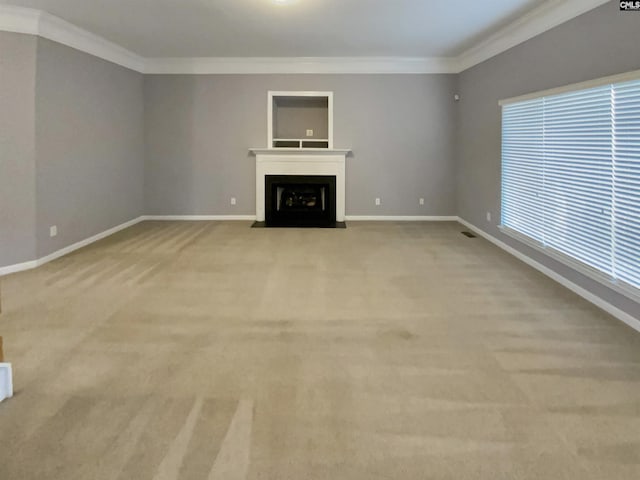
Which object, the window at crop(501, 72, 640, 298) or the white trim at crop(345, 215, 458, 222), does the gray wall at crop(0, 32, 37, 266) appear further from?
the window at crop(501, 72, 640, 298)

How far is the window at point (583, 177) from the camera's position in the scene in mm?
3299

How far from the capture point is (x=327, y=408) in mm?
2219

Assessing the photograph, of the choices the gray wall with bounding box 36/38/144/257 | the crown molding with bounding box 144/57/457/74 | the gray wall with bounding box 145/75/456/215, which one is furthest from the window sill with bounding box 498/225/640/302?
the gray wall with bounding box 36/38/144/257

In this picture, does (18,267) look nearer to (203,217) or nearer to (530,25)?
(203,217)

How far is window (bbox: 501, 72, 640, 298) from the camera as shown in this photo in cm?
330

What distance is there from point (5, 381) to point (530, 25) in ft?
17.5

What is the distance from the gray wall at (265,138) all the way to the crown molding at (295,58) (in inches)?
5.1

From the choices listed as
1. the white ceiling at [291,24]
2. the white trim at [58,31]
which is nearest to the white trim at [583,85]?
the white ceiling at [291,24]

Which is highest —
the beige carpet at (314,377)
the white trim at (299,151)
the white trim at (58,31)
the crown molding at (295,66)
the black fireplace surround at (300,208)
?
the crown molding at (295,66)

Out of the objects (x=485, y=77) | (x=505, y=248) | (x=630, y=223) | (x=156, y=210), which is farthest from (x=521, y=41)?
(x=156, y=210)

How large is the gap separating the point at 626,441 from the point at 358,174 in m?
6.25

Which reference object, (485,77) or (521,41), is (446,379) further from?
(485,77)

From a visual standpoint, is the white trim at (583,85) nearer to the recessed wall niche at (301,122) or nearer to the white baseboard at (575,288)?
the white baseboard at (575,288)

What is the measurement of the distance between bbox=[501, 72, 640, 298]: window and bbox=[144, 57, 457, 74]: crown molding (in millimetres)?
2464
